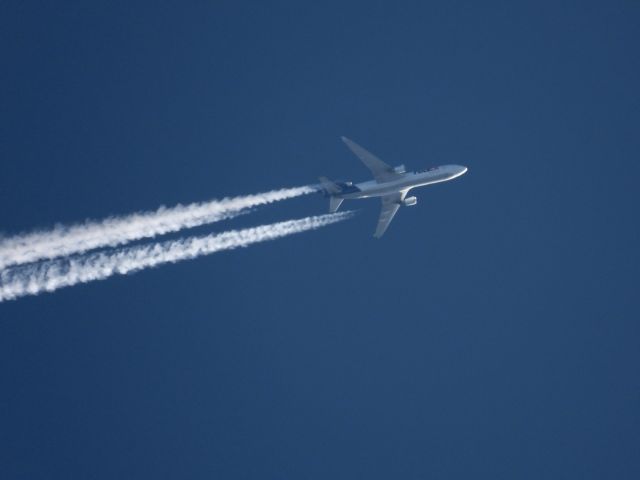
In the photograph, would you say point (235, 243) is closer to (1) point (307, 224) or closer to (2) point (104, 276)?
(1) point (307, 224)

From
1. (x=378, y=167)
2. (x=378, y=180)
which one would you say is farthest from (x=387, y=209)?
(x=378, y=167)

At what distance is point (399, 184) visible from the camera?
6931 cm

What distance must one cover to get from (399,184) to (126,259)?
2278 centimetres

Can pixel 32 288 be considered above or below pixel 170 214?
below

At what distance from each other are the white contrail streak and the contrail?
69 centimetres

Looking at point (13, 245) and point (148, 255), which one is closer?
point (13, 245)

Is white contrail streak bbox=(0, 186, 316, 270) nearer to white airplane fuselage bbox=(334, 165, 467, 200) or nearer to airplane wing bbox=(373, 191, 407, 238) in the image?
white airplane fuselage bbox=(334, 165, 467, 200)

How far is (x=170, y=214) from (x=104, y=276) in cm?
833

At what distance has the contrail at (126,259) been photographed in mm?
51406

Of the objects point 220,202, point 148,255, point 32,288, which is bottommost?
point 32,288

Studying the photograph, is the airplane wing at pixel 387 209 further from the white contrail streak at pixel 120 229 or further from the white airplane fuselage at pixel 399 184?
the white contrail streak at pixel 120 229

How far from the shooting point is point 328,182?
6800 cm

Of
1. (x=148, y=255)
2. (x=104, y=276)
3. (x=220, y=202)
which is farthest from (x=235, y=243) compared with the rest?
(x=104, y=276)

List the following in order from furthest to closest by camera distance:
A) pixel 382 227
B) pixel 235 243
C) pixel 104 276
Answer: pixel 382 227, pixel 235 243, pixel 104 276
